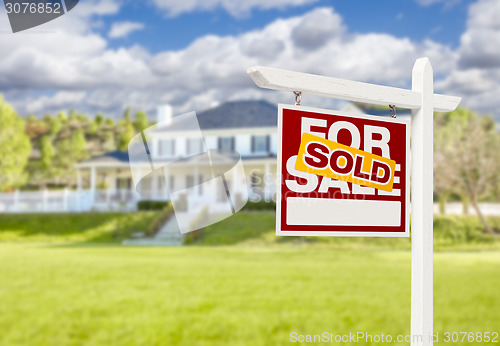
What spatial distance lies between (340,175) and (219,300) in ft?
18.5

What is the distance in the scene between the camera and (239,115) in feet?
73.2

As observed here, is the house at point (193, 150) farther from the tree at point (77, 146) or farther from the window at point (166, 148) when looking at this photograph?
the tree at point (77, 146)

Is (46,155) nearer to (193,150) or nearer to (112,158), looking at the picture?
(112,158)

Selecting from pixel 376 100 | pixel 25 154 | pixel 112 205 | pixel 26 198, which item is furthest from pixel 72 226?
pixel 376 100

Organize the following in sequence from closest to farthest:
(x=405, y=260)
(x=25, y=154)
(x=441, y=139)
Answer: (x=405, y=260), (x=441, y=139), (x=25, y=154)

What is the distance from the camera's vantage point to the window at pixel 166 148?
21688mm

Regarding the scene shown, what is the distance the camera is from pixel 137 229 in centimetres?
1845

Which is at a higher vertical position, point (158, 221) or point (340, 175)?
point (340, 175)

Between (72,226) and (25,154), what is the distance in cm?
810

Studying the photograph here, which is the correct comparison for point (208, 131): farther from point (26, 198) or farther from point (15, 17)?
point (15, 17)

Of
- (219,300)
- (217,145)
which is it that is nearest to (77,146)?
(217,145)

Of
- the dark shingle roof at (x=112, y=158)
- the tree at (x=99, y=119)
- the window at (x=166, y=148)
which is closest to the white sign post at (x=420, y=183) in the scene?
the window at (x=166, y=148)

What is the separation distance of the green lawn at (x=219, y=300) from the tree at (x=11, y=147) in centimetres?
1480

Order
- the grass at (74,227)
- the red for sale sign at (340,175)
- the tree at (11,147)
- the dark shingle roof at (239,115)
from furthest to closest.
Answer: the tree at (11,147) < the dark shingle roof at (239,115) < the grass at (74,227) < the red for sale sign at (340,175)
